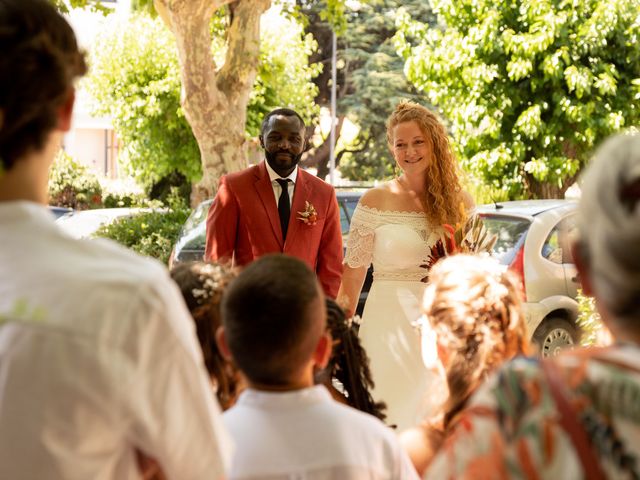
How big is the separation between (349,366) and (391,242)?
203 centimetres

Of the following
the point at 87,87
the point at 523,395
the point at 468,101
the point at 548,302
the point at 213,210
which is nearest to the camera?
the point at 523,395

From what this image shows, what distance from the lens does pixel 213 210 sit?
601cm

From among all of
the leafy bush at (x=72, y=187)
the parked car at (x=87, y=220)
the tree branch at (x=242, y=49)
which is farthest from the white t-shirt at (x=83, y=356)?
the leafy bush at (x=72, y=187)

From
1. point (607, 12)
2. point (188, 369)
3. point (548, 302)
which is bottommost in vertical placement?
point (548, 302)

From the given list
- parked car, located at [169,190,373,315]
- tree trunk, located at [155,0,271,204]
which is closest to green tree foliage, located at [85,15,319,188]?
tree trunk, located at [155,0,271,204]

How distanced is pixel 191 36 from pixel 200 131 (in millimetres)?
1279

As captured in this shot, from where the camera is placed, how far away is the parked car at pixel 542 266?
30.1 feet

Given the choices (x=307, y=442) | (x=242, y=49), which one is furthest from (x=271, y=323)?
(x=242, y=49)

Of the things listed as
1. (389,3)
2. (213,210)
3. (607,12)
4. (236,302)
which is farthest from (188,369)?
(389,3)

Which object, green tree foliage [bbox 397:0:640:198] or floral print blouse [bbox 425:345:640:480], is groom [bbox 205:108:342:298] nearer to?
floral print blouse [bbox 425:345:640:480]

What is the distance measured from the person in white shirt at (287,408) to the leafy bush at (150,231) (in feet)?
41.3

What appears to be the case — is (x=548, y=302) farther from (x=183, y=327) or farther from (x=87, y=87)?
(x=87, y=87)

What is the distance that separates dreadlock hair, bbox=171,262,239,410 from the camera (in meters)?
3.37

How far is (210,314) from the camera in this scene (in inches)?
136
